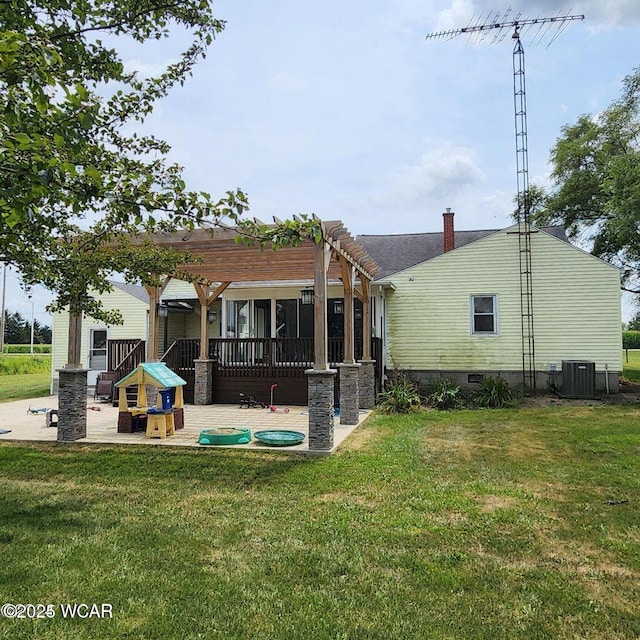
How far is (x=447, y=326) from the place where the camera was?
509 inches

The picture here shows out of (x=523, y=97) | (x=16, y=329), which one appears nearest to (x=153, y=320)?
(x=523, y=97)

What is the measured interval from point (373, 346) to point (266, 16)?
320 inches

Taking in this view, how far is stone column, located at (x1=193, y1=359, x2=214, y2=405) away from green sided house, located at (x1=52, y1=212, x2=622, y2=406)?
10.0 inches

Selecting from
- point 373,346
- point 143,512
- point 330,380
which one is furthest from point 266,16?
point 373,346

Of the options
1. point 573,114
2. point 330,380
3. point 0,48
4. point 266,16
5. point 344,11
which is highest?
point 573,114

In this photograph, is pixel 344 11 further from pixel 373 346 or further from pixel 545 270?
pixel 545 270

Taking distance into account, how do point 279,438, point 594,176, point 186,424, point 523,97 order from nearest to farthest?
point 279,438 < point 186,424 < point 523,97 < point 594,176

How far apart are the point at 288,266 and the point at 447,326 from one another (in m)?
5.13

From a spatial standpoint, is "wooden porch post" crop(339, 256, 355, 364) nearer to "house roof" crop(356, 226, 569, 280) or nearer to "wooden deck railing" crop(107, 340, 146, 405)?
"house roof" crop(356, 226, 569, 280)

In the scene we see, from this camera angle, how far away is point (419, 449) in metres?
6.88

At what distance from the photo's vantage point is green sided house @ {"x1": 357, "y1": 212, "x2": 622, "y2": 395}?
1219 centimetres

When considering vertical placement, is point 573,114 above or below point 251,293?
above

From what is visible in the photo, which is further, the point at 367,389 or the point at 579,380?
the point at 579,380

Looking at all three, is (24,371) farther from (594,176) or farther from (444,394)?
(594,176)
